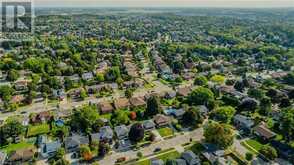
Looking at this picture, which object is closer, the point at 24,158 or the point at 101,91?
the point at 24,158

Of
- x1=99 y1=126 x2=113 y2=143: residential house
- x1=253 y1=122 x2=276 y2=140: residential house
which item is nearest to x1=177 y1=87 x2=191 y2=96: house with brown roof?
x1=253 y1=122 x2=276 y2=140: residential house

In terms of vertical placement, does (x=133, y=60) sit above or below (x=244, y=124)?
above

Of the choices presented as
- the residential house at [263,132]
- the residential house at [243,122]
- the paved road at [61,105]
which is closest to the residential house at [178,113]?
the residential house at [243,122]

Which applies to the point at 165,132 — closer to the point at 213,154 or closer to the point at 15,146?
the point at 213,154

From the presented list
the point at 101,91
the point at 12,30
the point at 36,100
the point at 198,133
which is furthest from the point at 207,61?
the point at 12,30

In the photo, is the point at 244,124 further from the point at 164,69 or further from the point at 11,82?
the point at 11,82

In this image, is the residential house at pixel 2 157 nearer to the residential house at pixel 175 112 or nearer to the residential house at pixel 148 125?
the residential house at pixel 148 125
